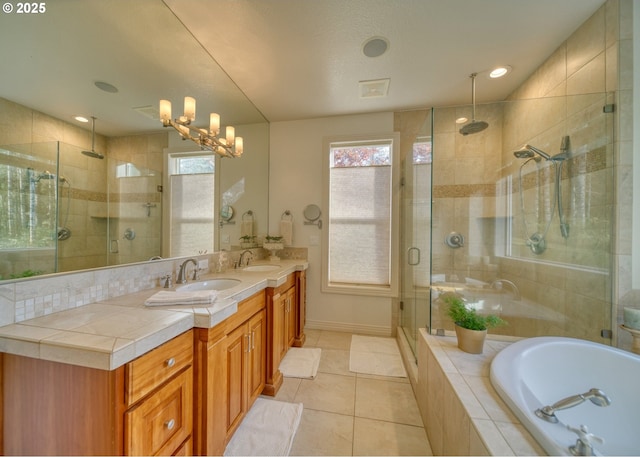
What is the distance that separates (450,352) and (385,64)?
225cm

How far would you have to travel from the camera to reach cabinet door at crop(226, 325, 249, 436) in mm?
1201

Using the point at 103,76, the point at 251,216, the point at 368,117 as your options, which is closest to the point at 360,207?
the point at 368,117

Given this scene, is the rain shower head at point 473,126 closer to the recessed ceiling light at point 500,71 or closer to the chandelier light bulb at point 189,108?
the recessed ceiling light at point 500,71

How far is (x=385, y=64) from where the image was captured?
1861 millimetres

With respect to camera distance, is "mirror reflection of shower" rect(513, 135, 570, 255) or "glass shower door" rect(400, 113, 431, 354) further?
"glass shower door" rect(400, 113, 431, 354)

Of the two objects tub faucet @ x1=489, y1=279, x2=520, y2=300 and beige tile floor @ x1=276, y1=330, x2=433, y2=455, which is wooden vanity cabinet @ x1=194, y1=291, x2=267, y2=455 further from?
tub faucet @ x1=489, y1=279, x2=520, y2=300

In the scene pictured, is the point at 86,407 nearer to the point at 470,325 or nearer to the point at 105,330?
the point at 105,330

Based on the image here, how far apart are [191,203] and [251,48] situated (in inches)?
51.9

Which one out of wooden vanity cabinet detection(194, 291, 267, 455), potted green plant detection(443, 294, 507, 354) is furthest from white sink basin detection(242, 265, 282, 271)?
potted green plant detection(443, 294, 507, 354)

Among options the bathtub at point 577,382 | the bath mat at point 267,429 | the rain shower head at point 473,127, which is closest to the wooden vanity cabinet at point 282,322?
the bath mat at point 267,429

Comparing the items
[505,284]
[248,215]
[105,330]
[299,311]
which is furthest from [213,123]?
[505,284]

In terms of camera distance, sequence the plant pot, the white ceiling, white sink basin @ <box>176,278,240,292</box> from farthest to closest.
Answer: white sink basin @ <box>176,278,240,292</box> → the plant pot → the white ceiling

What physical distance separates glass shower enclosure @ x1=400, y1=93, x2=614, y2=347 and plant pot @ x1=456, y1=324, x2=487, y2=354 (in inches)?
9.1

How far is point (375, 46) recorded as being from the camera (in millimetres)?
1679
